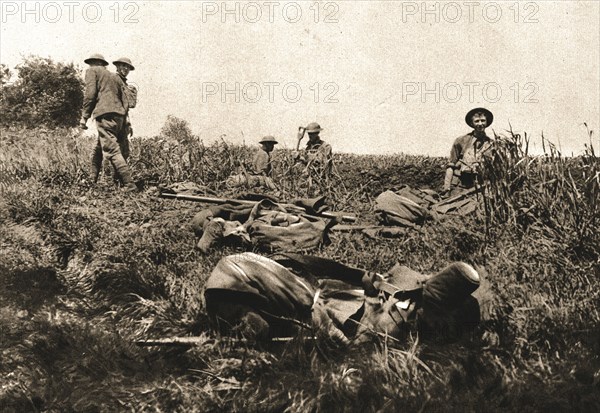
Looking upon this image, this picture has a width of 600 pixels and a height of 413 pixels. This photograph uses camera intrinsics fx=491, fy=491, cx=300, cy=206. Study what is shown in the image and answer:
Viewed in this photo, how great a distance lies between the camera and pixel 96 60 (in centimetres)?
660

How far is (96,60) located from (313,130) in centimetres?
336

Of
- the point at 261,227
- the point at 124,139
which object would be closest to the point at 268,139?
the point at 124,139

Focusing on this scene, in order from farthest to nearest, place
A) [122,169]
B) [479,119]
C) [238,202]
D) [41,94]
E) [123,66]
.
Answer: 1. [41,94]
2. [123,66]
3. [122,169]
4. [479,119]
5. [238,202]

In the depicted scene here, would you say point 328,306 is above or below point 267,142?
below

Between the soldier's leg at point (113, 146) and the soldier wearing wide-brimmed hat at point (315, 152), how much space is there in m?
2.53

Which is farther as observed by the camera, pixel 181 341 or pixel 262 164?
pixel 262 164

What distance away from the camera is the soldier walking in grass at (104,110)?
21.2ft

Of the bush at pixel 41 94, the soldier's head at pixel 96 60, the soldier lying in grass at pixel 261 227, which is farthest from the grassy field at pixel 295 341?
the bush at pixel 41 94

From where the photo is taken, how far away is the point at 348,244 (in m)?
4.48

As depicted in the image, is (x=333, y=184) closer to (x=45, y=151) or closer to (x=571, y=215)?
(x=571, y=215)

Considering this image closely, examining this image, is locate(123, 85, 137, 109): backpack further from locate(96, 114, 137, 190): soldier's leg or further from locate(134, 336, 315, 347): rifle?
locate(134, 336, 315, 347): rifle

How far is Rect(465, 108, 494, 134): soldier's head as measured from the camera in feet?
19.8

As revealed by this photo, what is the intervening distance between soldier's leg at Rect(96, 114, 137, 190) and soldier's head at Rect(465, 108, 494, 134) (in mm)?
4352

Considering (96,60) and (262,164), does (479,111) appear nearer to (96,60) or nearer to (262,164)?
(262,164)
